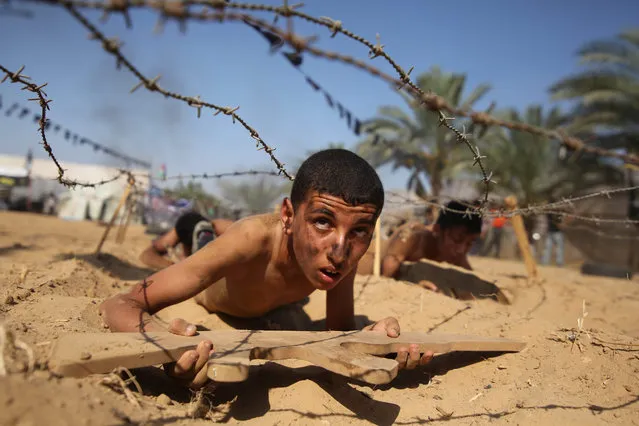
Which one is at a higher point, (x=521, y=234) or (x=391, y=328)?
(x=521, y=234)

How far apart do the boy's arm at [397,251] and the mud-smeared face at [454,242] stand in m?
0.40

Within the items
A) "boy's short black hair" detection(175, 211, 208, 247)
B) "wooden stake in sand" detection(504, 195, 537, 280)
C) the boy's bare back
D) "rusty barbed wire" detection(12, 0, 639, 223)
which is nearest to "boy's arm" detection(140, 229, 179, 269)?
"boy's short black hair" detection(175, 211, 208, 247)

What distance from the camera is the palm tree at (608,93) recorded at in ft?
45.2

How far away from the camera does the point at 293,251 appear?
115 inches

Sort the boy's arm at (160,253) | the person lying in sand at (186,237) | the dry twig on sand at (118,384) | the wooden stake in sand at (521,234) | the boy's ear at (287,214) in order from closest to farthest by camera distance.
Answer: the dry twig on sand at (118,384), the boy's ear at (287,214), the person lying in sand at (186,237), the wooden stake in sand at (521,234), the boy's arm at (160,253)

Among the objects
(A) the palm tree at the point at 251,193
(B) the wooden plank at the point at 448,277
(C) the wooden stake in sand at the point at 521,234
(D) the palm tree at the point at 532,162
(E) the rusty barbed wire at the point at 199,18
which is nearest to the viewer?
(E) the rusty barbed wire at the point at 199,18

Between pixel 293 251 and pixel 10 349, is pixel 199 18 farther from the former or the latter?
pixel 293 251

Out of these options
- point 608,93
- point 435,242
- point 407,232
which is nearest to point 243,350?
point 407,232

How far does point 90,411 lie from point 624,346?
9.63ft

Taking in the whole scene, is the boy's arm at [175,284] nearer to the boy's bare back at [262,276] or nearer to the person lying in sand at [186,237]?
the boy's bare back at [262,276]

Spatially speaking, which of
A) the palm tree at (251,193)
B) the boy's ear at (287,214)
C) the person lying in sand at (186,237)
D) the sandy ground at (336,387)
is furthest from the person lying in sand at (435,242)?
the palm tree at (251,193)

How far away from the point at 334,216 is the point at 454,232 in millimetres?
4003

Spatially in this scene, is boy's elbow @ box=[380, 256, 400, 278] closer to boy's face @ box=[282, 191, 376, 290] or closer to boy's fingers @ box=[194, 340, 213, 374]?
boy's face @ box=[282, 191, 376, 290]

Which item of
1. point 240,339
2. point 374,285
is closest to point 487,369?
point 240,339
